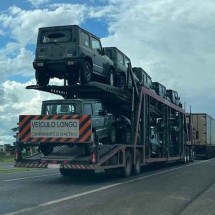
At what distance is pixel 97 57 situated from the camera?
15641 mm

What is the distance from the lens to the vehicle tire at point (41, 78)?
15.2 m

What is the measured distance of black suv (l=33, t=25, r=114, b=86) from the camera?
1440 cm

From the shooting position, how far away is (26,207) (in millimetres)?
8867

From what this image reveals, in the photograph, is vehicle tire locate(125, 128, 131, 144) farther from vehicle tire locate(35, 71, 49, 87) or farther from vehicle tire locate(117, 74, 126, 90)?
vehicle tire locate(35, 71, 49, 87)

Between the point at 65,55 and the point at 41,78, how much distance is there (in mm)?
1390

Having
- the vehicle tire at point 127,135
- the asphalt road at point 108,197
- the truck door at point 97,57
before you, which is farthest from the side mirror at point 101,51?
the asphalt road at point 108,197

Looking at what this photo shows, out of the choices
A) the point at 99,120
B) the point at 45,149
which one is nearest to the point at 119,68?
the point at 99,120

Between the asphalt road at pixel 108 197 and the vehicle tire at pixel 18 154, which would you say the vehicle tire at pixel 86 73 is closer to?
the vehicle tire at pixel 18 154

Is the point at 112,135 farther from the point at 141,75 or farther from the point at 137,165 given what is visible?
the point at 141,75

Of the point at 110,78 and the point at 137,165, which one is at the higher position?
the point at 110,78

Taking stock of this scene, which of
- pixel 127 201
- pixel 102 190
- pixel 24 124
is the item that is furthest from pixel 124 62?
pixel 127 201

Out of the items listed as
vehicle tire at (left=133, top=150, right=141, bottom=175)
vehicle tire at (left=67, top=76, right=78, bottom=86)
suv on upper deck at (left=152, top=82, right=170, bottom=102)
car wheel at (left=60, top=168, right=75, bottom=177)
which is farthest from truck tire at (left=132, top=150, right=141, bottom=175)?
suv on upper deck at (left=152, top=82, right=170, bottom=102)

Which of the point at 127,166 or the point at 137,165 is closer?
the point at 127,166

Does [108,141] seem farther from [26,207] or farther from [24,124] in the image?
[26,207]
